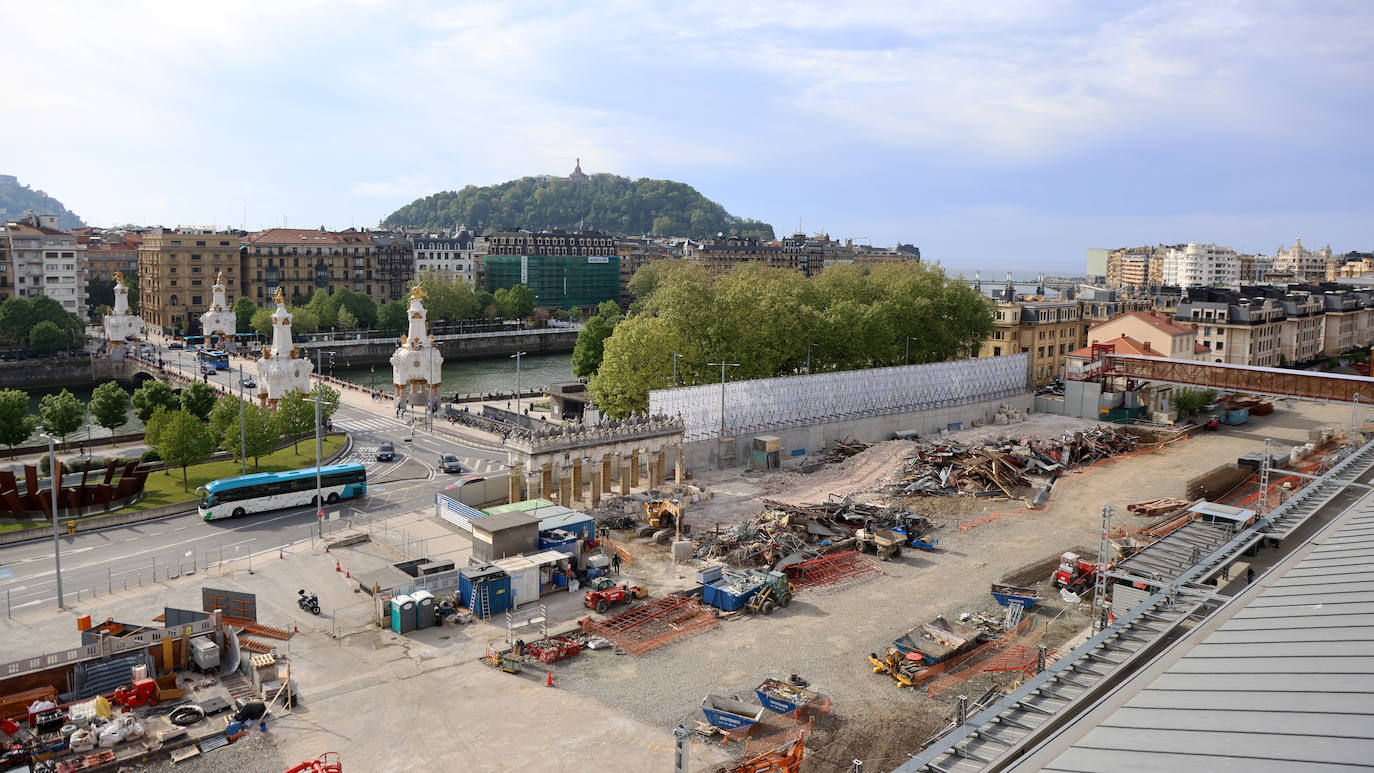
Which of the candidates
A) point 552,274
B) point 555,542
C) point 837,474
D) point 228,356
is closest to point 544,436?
point 555,542

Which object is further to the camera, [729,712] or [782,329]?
[782,329]

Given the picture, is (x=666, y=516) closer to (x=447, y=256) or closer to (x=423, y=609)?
(x=423, y=609)

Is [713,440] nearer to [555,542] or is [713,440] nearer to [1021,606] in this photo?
[555,542]

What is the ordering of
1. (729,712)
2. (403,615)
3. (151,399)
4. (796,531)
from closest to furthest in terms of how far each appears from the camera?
(729,712) → (403,615) → (796,531) → (151,399)

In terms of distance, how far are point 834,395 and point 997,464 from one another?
15544 millimetres

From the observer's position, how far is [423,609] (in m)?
32.9

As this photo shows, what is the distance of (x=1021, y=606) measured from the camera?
111ft

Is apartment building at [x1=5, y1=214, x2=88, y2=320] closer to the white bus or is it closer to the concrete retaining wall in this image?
the white bus

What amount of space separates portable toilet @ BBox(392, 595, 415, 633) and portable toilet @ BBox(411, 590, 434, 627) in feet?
0.61

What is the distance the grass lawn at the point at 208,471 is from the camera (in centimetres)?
4959

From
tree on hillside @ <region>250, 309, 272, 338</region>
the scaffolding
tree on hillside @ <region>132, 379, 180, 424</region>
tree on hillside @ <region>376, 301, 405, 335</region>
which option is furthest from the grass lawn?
tree on hillside @ <region>376, 301, 405, 335</region>

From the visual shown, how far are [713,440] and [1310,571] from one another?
38376mm

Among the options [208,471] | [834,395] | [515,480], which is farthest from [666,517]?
[208,471]

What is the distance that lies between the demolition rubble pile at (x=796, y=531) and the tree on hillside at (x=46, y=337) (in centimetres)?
9204
